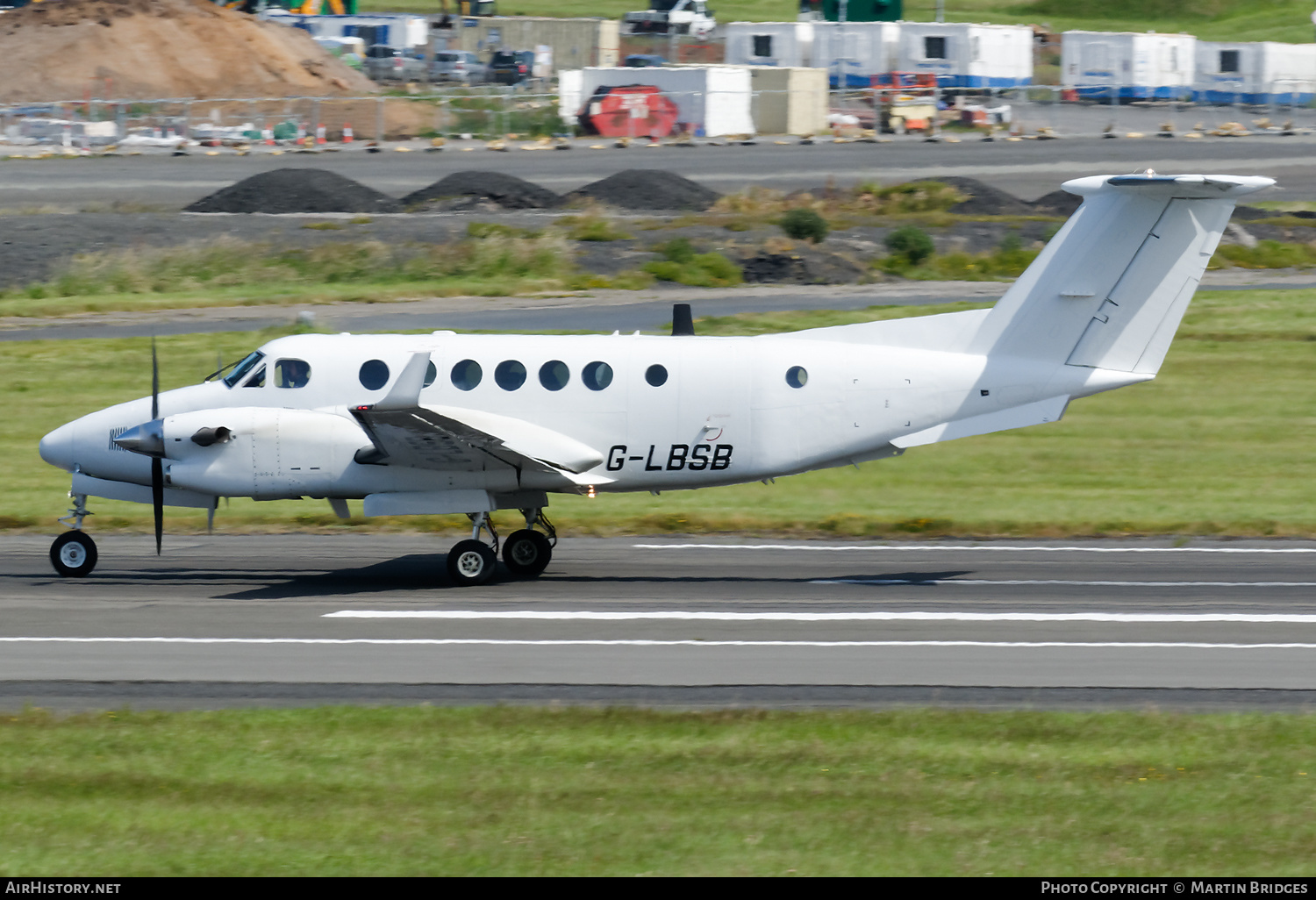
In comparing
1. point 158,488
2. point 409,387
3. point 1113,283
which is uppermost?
point 1113,283

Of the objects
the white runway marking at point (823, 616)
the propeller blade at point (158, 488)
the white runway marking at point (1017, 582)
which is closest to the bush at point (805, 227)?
the white runway marking at point (1017, 582)

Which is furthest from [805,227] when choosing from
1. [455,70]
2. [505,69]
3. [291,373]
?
[455,70]

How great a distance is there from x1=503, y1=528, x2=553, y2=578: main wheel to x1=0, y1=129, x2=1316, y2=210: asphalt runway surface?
125 ft

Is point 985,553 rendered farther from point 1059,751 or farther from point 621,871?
point 621,871

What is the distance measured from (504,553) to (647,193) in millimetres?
35239

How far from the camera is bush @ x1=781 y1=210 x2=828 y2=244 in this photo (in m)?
45.2

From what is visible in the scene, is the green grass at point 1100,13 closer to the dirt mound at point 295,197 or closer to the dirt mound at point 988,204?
the dirt mound at point 988,204

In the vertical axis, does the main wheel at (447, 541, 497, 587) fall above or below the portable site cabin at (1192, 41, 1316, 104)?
below

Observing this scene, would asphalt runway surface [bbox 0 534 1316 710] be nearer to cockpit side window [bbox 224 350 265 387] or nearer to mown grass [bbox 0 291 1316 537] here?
mown grass [bbox 0 291 1316 537]

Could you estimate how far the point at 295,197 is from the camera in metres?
49.4

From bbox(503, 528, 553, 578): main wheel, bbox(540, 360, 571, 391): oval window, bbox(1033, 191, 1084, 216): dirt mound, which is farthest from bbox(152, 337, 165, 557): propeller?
bbox(1033, 191, 1084, 216): dirt mound

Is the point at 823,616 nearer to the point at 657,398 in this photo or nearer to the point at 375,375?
the point at 657,398

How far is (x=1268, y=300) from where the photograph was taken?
37375mm

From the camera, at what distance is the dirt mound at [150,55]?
260 feet
